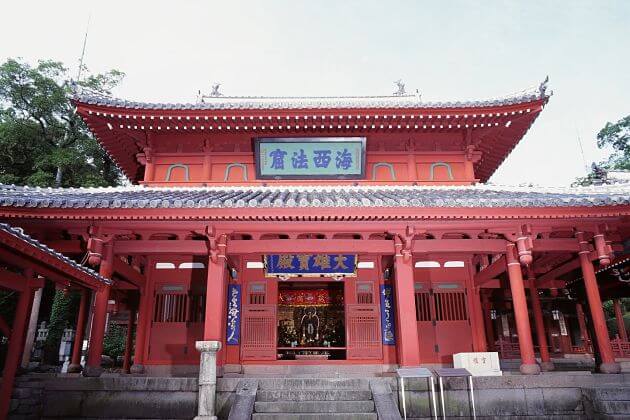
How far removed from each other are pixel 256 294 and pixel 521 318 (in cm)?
743

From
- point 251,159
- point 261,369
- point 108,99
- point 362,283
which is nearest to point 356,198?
point 362,283

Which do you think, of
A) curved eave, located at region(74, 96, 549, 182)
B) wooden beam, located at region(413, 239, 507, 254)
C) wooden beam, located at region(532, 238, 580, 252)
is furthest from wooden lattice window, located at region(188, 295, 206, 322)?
wooden beam, located at region(532, 238, 580, 252)

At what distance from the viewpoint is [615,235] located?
38.8 ft

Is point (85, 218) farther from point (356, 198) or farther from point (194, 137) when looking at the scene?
point (356, 198)

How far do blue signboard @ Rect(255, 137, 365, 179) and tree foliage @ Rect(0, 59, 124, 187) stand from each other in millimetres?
19647

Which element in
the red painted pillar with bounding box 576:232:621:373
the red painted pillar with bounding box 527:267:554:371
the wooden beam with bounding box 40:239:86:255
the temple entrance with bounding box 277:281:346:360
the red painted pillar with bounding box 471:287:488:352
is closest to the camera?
the red painted pillar with bounding box 576:232:621:373

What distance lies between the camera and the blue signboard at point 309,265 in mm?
13172

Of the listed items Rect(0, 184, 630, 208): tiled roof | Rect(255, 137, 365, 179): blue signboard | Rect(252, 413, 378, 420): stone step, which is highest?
Rect(255, 137, 365, 179): blue signboard

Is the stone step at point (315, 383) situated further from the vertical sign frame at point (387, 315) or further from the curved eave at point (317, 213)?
the vertical sign frame at point (387, 315)

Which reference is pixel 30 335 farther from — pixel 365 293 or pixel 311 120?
pixel 311 120

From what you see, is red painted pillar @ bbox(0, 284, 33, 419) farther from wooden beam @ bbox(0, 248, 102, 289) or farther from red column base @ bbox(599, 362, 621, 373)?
red column base @ bbox(599, 362, 621, 373)

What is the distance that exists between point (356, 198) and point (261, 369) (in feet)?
19.3

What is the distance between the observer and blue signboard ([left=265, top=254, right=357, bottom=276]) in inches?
519

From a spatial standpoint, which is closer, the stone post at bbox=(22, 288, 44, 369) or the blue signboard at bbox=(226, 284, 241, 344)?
the blue signboard at bbox=(226, 284, 241, 344)
